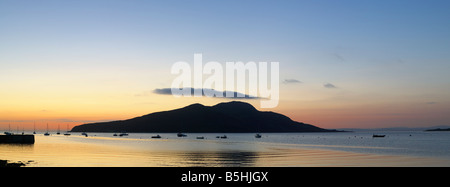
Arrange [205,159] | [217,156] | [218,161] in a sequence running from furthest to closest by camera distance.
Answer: [217,156]
[205,159]
[218,161]

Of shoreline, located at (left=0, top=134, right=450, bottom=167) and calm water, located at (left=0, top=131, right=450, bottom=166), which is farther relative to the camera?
calm water, located at (left=0, top=131, right=450, bottom=166)

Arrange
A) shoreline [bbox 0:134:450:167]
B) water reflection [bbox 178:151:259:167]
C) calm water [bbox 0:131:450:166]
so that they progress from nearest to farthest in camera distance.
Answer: shoreline [bbox 0:134:450:167], water reflection [bbox 178:151:259:167], calm water [bbox 0:131:450:166]

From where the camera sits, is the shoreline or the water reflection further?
the water reflection

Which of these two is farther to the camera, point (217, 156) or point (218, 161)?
point (217, 156)

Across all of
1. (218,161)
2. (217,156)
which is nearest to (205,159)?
(218,161)

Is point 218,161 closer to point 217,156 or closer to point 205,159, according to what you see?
point 205,159

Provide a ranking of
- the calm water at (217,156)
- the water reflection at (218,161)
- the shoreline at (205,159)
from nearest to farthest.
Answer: the shoreline at (205,159), the water reflection at (218,161), the calm water at (217,156)

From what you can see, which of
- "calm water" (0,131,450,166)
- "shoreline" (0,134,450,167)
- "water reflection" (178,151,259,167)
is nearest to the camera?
"shoreline" (0,134,450,167)
